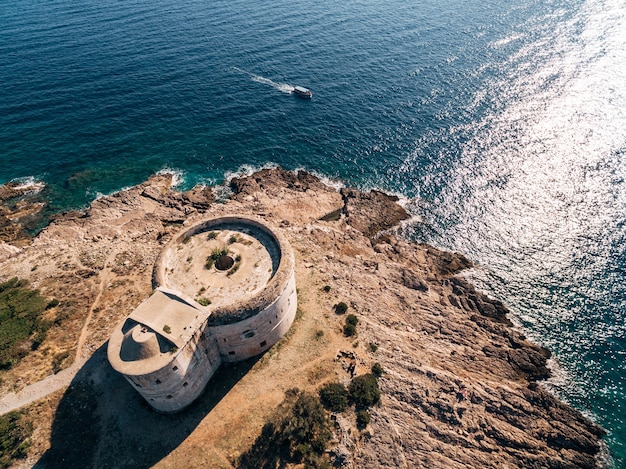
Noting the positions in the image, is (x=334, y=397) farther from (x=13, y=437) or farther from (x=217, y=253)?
(x=13, y=437)

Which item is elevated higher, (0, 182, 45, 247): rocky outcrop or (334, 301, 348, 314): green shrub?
(334, 301, 348, 314): green shrub

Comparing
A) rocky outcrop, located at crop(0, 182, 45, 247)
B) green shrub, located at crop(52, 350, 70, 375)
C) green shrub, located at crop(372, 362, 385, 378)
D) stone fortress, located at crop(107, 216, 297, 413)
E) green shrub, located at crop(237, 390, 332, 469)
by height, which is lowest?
rocky outcrop, located at crop(0, 182, 45, 247)

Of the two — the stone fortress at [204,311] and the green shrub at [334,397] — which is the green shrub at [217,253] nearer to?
the stone fortress at [204,311]

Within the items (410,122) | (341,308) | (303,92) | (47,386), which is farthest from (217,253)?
(303,92)

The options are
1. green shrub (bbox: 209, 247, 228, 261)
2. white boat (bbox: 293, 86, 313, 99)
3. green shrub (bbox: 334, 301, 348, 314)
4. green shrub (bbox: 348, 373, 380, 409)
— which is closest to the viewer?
green shrub (bbox: 348, 373, 380, 409)

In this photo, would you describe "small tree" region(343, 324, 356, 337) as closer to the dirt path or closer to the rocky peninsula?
the rocky peninsula

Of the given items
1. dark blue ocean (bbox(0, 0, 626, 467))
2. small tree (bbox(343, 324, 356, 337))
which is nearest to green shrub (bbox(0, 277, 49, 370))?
dark blue ocean (bbox(0, 0, 626, 467))

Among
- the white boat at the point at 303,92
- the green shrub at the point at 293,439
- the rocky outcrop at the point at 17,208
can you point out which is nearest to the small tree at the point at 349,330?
the green shrub at the point at 293,439
